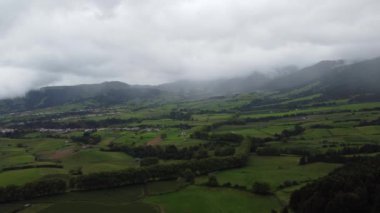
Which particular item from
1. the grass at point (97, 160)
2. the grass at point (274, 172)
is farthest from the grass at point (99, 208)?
the grass at point (97, 160)

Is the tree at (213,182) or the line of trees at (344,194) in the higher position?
the line of trees at (344,194)

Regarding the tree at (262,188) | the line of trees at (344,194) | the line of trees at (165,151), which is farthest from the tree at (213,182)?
the line of trees at (165,151)

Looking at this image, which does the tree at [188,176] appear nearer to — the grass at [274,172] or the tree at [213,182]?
the grass at [274,172]

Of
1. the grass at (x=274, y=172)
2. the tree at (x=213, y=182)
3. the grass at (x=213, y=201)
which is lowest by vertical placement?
the grass at (x=213, y=201)

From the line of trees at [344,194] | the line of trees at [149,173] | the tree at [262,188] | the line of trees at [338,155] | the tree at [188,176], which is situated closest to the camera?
the line of trees at [344,194]

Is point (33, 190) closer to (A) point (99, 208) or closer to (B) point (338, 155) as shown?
(A) point (99, 208)

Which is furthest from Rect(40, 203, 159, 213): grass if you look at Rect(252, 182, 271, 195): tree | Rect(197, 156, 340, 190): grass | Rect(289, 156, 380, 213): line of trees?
Rect(289, 156, 380, 213): line of trees

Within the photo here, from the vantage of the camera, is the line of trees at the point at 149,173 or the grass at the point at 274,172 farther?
the line of trees at the point at 149,173

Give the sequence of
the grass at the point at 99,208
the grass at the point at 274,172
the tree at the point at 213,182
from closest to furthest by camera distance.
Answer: the grass at the point at 99,208
the tree at the point at 213,182
the grass at the point at 274,172

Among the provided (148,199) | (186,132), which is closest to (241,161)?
(148,199)

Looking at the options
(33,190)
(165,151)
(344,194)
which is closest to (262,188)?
(344,194)

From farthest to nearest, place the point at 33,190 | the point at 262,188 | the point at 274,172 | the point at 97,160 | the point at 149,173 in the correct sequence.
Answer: the point at 97,160 < the point at 149,173 < the point at 274,172 < the point at 33,190 < the point at 262,188
